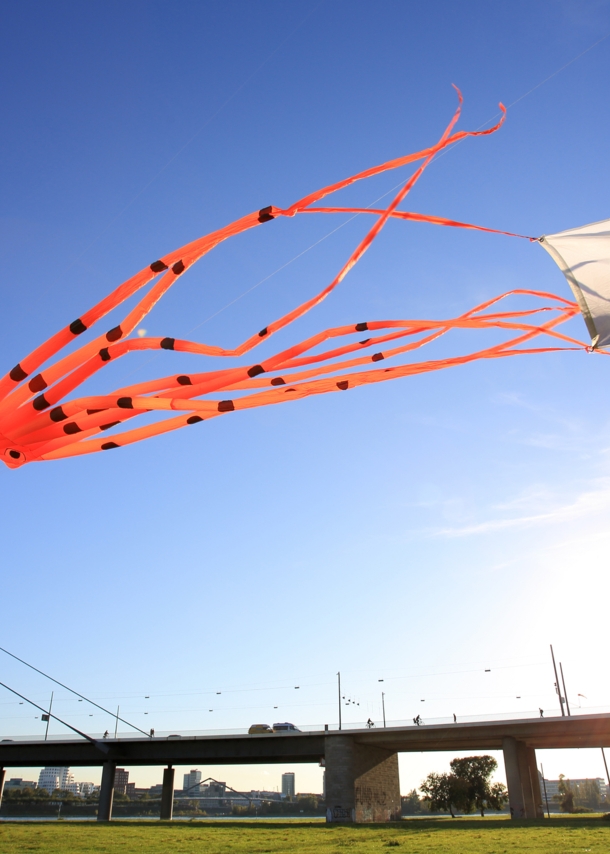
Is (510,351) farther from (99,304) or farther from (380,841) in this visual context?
(380,841)

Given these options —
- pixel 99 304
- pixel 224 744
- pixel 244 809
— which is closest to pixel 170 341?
pixel 99 304

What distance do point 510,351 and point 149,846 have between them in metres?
29.7

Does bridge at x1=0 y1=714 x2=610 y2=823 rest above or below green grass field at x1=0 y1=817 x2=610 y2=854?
above

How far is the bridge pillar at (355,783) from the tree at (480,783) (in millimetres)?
16876

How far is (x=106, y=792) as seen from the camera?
5431cm

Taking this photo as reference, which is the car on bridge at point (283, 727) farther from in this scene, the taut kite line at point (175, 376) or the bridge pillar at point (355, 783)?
the taut kite line at point (175, 376)

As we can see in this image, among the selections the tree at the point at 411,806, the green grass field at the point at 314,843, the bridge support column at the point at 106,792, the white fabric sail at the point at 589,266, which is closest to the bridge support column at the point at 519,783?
the green grass field at the point at 314,843

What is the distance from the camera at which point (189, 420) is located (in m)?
4.59

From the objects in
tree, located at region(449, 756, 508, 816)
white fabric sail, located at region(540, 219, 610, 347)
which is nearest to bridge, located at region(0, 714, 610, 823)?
tree, located at region(449, 756, 508, 816)

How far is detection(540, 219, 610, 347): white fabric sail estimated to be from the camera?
20.0 feet

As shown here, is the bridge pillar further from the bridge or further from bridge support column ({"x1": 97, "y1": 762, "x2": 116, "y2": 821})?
bridge support column ({"x1": 97, "y1": 762, "x2": 116, "y2": 821})

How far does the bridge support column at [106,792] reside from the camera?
174 ft

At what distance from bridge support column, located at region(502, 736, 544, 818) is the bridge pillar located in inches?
408

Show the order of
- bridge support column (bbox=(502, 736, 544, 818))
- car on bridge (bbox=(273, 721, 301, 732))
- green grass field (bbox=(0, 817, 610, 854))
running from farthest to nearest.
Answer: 1. car on bridge (bbox=(273, 721, 301, 732))
2. bridge support column (bbox=(502, 736, 544, 818))
3. green grass field (bbox=(0, 817, 610, 854))
